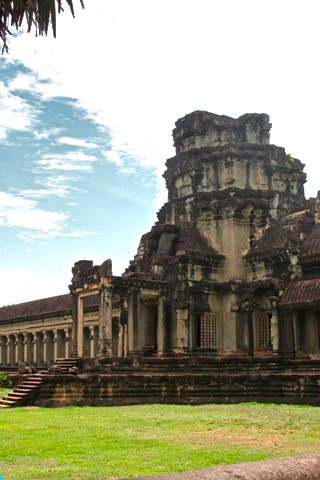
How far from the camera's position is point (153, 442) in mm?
12086

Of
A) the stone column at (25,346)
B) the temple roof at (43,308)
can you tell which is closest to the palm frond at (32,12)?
the temple roof at (43,308)

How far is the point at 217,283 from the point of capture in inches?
1241

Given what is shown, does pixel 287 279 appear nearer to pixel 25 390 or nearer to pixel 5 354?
pixel 25 390

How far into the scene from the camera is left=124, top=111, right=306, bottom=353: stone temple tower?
30.7 meters

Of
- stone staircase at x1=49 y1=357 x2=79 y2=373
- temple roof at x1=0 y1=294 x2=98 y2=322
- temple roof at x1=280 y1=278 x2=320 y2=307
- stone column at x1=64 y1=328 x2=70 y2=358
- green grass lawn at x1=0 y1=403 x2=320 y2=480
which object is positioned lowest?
green grass lawn at x1=0 y1=403 x2=320 y2=480

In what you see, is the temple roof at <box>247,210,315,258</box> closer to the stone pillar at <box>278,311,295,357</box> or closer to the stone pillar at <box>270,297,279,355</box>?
the stone pillar at <box>270,297,279,355</box>

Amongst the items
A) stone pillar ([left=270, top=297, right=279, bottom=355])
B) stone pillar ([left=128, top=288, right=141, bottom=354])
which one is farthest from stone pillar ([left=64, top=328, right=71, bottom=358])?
stone pillar ([left=270, top=297, right=279, bottom=355])

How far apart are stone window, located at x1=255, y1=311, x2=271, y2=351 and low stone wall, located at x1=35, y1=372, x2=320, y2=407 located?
21.6 feet

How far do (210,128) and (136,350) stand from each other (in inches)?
528

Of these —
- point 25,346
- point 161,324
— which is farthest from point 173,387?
point 25,346

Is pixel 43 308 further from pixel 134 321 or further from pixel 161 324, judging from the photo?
pixel 134 321

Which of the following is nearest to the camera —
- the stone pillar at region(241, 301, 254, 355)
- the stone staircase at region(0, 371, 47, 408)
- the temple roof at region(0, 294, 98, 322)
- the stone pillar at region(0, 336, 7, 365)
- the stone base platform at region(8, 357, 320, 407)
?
the stone base platform at region(8, 357, 320, 407)

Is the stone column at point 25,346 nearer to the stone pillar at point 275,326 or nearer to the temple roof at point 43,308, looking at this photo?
the temple roof at point 43,308

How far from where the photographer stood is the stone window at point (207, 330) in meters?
31.0
